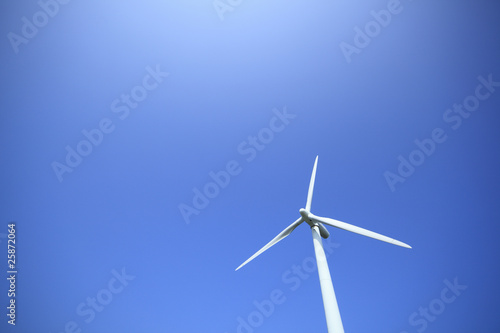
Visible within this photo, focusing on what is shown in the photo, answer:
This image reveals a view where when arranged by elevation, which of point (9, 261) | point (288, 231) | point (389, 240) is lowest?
point (389, 240)

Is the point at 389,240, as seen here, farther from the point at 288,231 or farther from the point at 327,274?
the point at 288,231

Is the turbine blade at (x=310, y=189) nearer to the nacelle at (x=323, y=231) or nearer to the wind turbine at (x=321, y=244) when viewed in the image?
the wind turbine at (x=321, y=244)

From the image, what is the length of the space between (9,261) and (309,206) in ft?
74.5

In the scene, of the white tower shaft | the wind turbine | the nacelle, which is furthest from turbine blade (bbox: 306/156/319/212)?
the white tower shaft

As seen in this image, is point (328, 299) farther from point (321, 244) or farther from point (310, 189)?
point (310, 189)

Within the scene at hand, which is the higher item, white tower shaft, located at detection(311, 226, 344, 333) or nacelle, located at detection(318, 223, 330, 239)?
nacelle, located at detection(318, 223, 330, 239)

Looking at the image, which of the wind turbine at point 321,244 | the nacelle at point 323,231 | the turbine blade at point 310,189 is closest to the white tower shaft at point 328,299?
the wind turbine at point 321,244

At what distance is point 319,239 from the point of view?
1758 centimetres

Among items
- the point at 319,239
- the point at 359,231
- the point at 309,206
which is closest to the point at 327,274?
the point at 319,239

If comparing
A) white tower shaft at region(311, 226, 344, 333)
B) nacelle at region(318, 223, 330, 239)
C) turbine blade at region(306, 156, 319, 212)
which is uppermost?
turbine blade at region(306, 156, 319, 212)

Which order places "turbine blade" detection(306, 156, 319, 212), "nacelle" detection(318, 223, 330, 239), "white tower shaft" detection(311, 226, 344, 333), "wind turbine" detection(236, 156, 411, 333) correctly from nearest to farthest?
1. "white tower shaft" detection(311, 226, 344, 333)
2. "wind turbine" detection(236, 156, 411, 333)
3. "nacelle" detection(318, 223, 330, 239)
4. "turbine blade" detection(306, 156, 319, 212)

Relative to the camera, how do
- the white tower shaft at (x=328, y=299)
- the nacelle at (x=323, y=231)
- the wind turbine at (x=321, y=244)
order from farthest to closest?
the nacelle at (x=323, y=231) → the wind turbine at (x=321, y=244) → the white tower shaft at (x=328, y=299)

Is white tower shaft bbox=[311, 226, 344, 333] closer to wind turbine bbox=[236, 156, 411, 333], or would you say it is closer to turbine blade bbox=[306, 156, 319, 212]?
wind turbine bbox=[236, 156, 411, 333]

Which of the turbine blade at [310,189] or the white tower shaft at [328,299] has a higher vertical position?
the turbine blade at [310,189]
